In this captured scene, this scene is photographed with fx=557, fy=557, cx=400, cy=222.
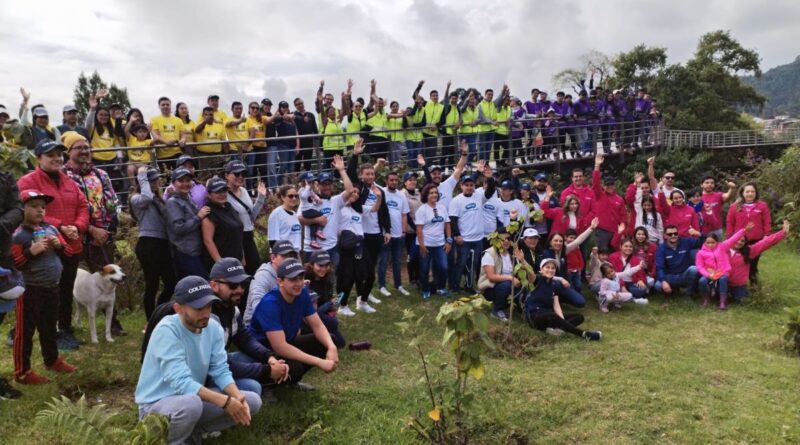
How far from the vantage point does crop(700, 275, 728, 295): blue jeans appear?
8.16 m

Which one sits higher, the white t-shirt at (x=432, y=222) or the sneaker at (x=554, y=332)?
the white t-shirt at (x=432, y=222)

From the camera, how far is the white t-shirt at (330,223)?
22.9 ft

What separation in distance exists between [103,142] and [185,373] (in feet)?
20.6

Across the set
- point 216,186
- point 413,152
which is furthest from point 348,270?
point 413,152

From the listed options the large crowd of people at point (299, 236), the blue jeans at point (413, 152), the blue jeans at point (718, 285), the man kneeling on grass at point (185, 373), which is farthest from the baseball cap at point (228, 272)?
the blue jeans at point (413, 152)

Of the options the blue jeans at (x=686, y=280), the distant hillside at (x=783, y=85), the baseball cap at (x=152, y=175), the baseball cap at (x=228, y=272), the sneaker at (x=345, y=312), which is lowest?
the sneaker at (x=345, y=312)

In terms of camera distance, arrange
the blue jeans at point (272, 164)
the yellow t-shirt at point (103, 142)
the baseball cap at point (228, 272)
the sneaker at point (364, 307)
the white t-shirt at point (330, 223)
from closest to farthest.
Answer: the baseball cap at point (228, 272), the white t-shirt at point (330, 223), the sneaker at point (364, 307), the yellow t-shirt at point (103, 142), the blue jeans at point (272, 164)

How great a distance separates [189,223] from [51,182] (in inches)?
46.7

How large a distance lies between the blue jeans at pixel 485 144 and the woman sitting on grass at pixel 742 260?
5996 mm

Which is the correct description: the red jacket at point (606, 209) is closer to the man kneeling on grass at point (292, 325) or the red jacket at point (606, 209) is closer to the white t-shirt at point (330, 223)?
the white t-shirt at point (330, 223)

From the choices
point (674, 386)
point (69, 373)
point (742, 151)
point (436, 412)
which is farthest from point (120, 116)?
point (742, 151)

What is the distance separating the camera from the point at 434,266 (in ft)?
27.4

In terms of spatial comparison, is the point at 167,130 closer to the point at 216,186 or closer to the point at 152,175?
the point at 152,175

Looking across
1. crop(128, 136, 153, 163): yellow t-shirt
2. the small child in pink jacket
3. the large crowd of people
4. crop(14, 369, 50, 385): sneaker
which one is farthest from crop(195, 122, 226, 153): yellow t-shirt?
the small child in pink jacket
